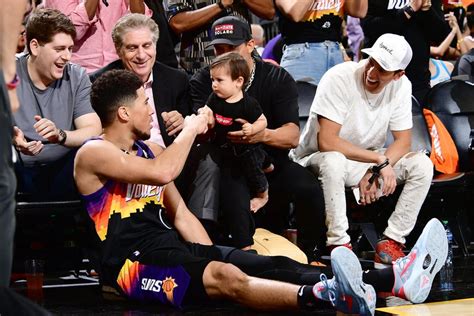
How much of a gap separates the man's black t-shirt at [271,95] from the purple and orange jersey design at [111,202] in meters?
1.30

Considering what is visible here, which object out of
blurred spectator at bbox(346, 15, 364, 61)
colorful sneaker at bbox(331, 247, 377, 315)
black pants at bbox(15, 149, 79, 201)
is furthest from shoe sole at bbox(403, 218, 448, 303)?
blurred spectator at bbox(346, 15, 364, 61)

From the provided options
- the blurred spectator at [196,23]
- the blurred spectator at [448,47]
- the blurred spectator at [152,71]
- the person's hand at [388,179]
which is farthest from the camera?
the blurred spectator at [448,47]

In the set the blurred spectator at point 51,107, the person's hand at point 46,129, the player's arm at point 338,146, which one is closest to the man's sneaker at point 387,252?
the player's arm at point 338,146

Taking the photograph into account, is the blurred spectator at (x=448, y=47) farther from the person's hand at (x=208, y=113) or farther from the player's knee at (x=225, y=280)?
the player's knee at (x=225, y=280)

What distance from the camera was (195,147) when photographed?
250 inches

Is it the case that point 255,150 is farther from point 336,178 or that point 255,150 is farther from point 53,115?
point 53,115

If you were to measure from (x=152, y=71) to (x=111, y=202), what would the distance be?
1410mm

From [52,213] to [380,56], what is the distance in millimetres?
2381

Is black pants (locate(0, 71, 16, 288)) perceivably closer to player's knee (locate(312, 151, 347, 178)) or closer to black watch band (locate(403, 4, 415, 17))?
player's knee (locate(312, 151, 347, 178))

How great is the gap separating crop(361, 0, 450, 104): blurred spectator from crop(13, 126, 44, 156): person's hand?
3.28 meters

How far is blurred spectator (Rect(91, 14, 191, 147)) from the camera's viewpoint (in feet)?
21.1

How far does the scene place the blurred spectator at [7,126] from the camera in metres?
3.20

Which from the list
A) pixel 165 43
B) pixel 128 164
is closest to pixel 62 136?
pixel 128 164

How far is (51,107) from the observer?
20.7ft
